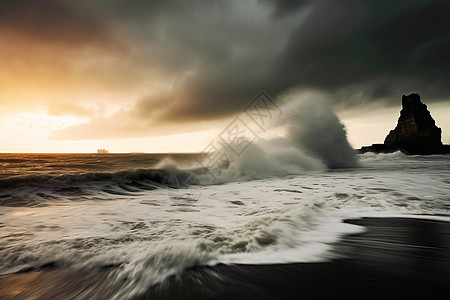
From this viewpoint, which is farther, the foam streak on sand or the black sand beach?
the foam streak on sand

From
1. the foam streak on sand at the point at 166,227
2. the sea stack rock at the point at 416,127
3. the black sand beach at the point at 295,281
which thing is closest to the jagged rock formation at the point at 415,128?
the sea stack rock at the point at 416,127

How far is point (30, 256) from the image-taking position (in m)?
2.04

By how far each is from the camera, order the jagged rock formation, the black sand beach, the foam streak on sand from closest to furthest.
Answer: the black sand beach
the foam streak on sand
the jagged rock formation

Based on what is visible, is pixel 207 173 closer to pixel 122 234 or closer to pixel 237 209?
pixel 237 209

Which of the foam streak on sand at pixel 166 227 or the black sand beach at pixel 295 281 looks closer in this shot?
the black sand beach at pixel 295 281

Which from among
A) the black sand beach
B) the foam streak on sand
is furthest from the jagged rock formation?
the black sand beach

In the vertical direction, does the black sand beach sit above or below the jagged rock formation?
below

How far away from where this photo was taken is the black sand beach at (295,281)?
140 centimetres

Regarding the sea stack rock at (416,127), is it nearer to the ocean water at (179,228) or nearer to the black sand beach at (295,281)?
the ocean water at (179,228)

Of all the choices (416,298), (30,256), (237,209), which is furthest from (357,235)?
(30,256)

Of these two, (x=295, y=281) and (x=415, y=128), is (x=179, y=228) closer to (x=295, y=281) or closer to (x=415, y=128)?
(x=295, y=281)

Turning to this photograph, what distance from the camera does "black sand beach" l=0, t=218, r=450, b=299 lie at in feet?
4.60

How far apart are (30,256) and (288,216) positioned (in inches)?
120

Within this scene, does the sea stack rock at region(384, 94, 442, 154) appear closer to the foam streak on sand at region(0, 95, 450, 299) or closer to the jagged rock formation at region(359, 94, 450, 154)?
the jagged rock formation at region(359, 94, 450, 154)
